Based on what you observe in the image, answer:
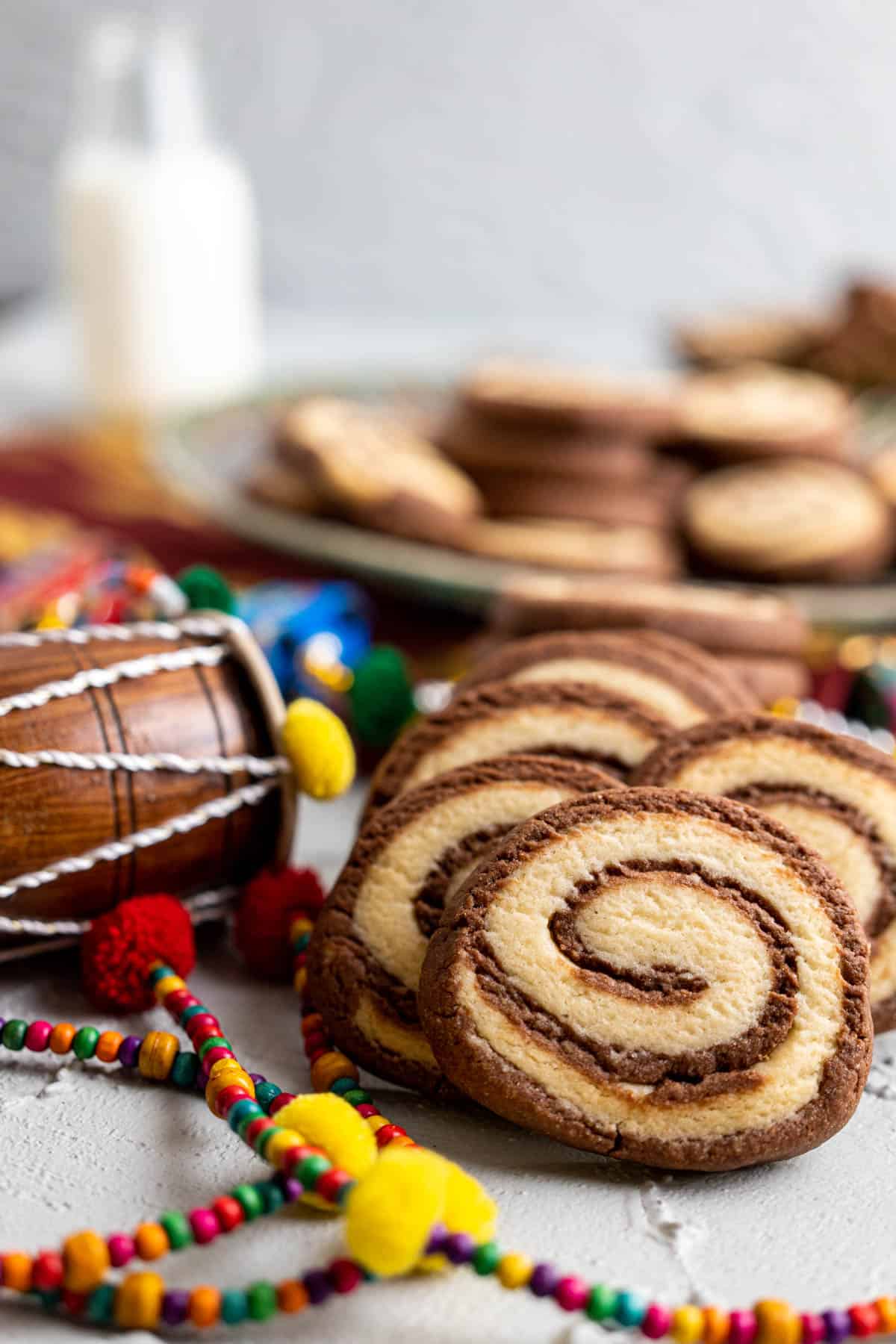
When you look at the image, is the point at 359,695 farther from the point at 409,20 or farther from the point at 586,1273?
the point at 409,20

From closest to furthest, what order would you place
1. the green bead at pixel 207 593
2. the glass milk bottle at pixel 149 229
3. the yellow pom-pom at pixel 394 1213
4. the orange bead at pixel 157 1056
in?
the yellow pom-pom at pixel 394 1213
the orange bead at pixel 157 1056
the green bead at pixel 207 593
the glass milk bottle at pixel 149 229

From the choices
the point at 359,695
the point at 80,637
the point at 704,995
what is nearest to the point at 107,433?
the point at 359,695

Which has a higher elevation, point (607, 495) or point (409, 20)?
point (409, 20)

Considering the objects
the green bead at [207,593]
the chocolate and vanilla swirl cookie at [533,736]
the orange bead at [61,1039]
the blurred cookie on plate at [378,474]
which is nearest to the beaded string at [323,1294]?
the orange bead at [61,1039]

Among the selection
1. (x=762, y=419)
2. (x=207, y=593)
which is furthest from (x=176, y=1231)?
(x=762, y=419)

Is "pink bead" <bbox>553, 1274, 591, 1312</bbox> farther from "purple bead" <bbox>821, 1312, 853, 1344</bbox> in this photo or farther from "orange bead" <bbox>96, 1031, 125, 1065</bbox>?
"orange bead" <bbox>96, 1031, 125, 1065</bbox>

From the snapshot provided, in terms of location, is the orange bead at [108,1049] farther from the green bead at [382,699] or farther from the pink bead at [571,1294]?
the green bead at [382,699]

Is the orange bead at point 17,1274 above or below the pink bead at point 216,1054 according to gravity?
above
